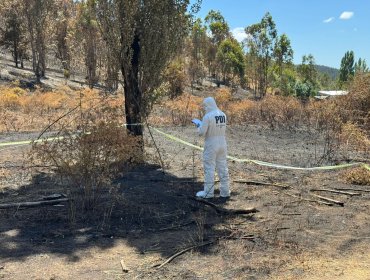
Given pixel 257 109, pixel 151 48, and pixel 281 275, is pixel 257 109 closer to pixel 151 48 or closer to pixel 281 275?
pixel 151 48

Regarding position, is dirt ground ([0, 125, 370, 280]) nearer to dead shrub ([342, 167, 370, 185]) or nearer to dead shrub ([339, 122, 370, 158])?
dead shrub ([342, 167, 370, 185])

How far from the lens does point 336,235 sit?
5973 millimetres

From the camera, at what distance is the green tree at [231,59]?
51969 millimetres

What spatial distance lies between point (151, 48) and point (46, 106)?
39.2ft

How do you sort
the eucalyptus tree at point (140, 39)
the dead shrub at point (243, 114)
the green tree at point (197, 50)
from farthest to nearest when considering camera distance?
the green tree at point (197, 50)
the dead shrub at point (243, 114)
the eucalyptus tree at point (140, 39)

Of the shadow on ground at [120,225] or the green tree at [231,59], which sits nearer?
the shadow on ground at [120,225]

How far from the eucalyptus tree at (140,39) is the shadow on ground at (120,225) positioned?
279 centimetres

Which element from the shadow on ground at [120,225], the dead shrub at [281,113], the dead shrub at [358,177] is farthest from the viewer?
the dead shrub at [281,113]

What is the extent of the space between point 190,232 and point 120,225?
0.96 meters

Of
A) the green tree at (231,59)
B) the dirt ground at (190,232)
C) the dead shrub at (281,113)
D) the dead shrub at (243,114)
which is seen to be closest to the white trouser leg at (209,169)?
the dirt ground at (190,232)

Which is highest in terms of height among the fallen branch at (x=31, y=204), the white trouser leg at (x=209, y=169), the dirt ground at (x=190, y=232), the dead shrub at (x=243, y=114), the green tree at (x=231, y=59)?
the green tree at (x=231, y=59)

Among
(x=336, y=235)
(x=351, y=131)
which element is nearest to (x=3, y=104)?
(x=351, y=131)

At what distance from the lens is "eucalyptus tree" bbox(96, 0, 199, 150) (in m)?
9.66

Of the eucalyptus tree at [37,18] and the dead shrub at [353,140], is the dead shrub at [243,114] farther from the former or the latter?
the eucalyptus tree at [37,18]
